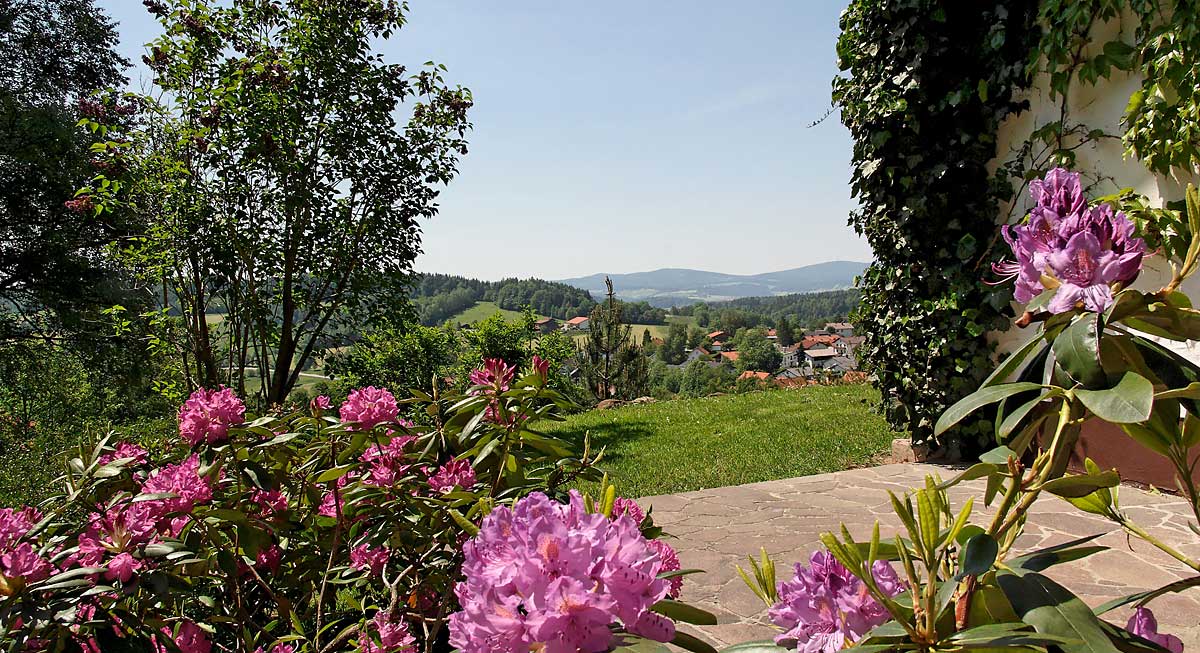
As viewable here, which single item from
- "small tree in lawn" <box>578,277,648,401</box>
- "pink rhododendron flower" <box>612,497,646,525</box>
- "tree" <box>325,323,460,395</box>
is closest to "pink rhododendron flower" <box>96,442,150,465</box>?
"pink rhododendron flower" <box>612,497,646,525</box>

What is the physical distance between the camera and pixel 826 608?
62cm

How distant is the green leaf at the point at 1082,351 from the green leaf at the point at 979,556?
5.9 inches

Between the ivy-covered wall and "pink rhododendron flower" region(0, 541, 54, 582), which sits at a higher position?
the ivy-covered wall

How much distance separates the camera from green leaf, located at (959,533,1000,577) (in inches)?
19.9

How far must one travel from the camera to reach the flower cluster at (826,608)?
605 mm

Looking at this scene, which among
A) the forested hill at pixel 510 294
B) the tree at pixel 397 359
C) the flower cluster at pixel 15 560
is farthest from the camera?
the forested hill at pixel 510 294

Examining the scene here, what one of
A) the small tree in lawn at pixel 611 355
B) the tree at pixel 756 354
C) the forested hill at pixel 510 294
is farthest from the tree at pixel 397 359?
the forested hill at pixel 510 294

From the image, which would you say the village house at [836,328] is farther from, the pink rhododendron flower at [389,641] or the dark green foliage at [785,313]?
the pink rhododendron flower at [389,641]

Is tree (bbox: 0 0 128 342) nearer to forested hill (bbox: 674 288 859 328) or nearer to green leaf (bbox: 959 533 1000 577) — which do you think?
green leaf (bbox: 959 533 1000 577)

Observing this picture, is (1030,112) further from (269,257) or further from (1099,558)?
(269,257)

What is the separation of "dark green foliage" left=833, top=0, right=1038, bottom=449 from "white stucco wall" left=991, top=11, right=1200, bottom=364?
0.14 m

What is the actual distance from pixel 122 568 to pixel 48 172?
A: 36.2 feet

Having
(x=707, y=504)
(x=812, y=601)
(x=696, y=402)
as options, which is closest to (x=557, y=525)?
(x=812, y=601)

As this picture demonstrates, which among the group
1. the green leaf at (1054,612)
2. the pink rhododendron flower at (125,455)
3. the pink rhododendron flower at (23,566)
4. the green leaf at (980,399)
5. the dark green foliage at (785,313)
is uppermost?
the green leaf at (980,399)
